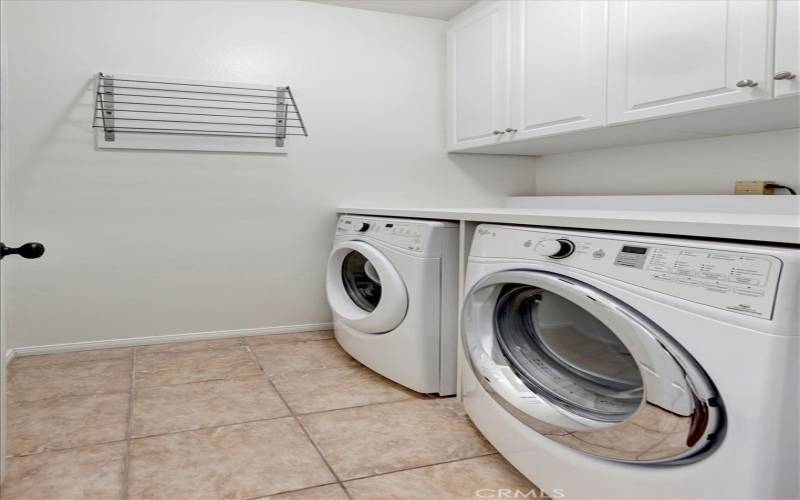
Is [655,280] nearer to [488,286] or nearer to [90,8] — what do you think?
[488,286]

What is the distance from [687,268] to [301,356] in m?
1.83

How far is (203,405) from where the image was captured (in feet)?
6.14

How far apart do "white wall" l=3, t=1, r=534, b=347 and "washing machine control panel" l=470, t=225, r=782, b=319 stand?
176cm

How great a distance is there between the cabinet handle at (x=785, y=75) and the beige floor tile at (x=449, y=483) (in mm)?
1239

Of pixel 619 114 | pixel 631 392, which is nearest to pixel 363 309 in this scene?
→ pixel 619 114

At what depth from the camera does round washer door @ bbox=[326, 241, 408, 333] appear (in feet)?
6.59

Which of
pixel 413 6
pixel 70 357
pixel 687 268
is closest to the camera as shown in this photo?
pixel 687 268

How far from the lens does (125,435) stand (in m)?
1.63

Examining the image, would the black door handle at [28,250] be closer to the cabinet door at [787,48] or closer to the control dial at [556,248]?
the control dial at [556,248]

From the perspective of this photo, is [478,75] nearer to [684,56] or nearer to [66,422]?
[684,56]

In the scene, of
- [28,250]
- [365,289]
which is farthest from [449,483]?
[365,289]

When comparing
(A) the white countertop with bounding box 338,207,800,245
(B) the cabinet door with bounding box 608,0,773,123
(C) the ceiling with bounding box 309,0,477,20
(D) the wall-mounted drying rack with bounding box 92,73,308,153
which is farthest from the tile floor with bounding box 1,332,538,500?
(C) the ceiling with bounding box 309,0,477,20

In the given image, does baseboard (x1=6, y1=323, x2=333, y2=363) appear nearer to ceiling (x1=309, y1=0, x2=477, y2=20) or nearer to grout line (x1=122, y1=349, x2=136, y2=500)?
grout line (x1=122, y1=349, x2=136, y2=500)

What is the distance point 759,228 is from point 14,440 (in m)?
1.92
